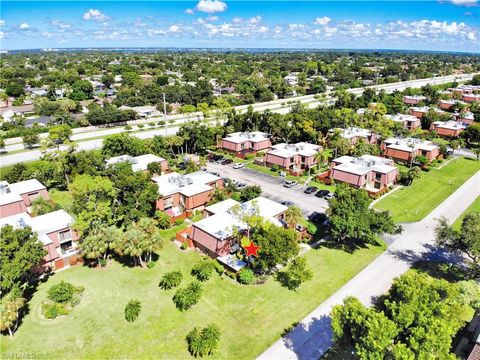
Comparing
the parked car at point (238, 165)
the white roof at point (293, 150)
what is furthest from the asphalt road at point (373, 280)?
the parked car at point (238, 165)

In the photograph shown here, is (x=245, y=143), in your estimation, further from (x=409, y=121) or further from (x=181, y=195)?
(x=409, y=121)


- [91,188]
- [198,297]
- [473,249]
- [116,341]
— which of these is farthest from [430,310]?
[91,188]

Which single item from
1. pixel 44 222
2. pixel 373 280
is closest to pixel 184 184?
pixel 44 222

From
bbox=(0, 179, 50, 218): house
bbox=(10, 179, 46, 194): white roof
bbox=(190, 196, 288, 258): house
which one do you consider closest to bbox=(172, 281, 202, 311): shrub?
bbox=(190, 196, 288, 258): house

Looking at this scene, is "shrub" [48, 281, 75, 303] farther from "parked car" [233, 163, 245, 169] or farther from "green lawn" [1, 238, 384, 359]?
"parked car" [233, 163, 245, 169]

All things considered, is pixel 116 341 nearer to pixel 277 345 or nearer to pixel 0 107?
pixel 277 345

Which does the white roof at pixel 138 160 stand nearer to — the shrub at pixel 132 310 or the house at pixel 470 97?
the shrub at pixel 132 310

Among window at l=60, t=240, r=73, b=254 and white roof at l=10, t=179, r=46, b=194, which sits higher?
white roof at l=10, t=179, r=46, b=194
